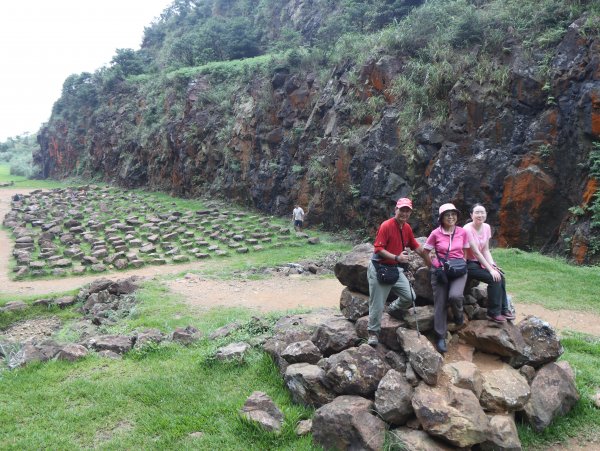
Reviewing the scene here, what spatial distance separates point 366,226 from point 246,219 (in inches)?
267

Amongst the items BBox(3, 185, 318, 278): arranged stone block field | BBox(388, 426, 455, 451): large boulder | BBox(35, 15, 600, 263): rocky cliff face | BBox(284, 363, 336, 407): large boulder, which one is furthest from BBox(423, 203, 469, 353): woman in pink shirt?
BBox(3, 185, 318, 278): arranged stone block field

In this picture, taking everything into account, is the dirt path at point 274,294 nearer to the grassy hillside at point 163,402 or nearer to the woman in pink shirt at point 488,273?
the grassy hillside at point 163,402

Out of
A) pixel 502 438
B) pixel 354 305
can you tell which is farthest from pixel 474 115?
pixel 502 438

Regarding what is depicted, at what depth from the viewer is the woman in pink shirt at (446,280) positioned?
5477 mm

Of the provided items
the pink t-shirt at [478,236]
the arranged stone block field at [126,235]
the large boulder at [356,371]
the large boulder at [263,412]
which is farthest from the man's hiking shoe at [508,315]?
the arranged stone block field at [126,235]

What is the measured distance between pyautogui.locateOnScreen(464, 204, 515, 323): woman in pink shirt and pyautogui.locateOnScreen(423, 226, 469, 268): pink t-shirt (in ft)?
0.33

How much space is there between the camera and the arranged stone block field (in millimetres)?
16703

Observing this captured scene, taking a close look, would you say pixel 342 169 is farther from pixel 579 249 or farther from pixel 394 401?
pixel 394 401

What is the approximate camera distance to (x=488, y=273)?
5562mm

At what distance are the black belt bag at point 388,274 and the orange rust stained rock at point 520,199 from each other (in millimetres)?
10085

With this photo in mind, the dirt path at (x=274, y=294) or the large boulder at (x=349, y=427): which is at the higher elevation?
the large boulder at (x=349, y=427)

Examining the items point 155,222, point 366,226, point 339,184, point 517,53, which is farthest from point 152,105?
point 517,53

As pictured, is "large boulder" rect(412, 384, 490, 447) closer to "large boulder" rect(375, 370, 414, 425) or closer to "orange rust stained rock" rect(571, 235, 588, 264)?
"large boulder" rect(375, 370, 414, 425)

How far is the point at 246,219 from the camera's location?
22547mm
